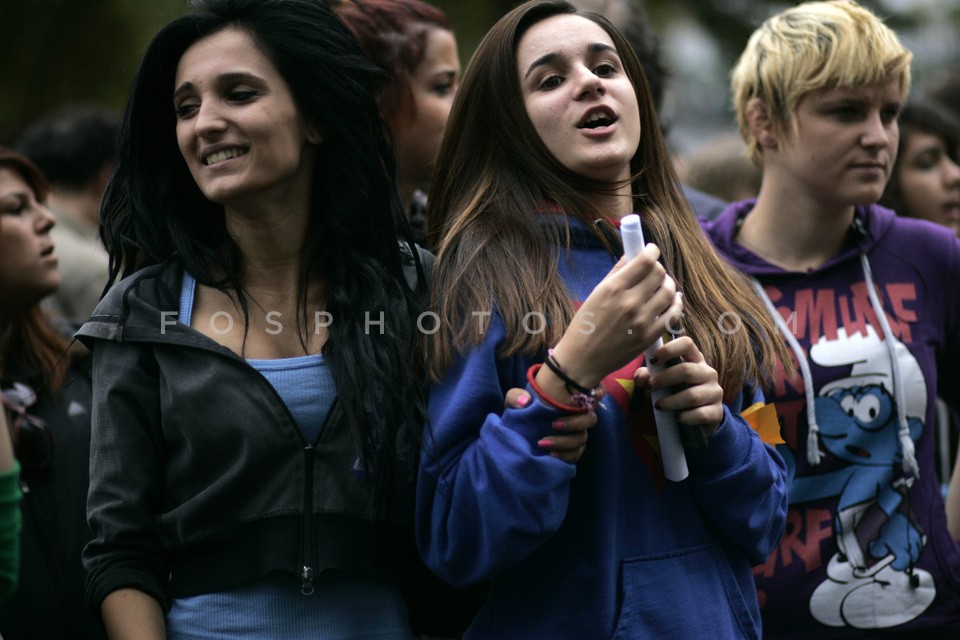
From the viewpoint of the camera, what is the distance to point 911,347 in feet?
10.3

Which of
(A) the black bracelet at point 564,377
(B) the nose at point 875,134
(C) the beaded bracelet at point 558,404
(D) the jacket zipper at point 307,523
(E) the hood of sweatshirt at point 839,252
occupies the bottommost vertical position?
(D) the jacket zipper at point 307,523

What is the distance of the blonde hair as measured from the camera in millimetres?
3236

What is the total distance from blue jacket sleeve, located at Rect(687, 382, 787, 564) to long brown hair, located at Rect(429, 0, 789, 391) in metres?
0.15

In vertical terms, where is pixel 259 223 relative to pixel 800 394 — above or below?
above

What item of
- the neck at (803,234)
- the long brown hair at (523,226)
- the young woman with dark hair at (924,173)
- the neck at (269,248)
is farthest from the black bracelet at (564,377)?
the young woman with dark hair at (924,173)

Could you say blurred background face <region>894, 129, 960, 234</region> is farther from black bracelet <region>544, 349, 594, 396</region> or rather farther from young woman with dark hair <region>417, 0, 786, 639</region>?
black bracelet <region>544, 349, 594, 396</region>

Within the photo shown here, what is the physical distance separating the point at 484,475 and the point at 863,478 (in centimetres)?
130

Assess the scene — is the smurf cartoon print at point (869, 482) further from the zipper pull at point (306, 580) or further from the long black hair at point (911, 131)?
the long black hair at point (911, 131)

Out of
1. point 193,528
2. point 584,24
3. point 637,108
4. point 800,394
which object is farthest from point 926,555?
point 193,528

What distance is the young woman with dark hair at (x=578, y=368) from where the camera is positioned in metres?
2.25

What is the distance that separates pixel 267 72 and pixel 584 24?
0.70m

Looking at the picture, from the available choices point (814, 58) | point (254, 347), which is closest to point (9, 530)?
point (254, 347)

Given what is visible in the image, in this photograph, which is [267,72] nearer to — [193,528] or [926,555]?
[193,528]

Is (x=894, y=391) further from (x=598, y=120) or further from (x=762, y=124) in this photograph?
(x=598, y=120)
